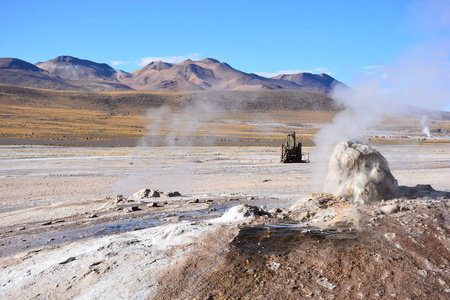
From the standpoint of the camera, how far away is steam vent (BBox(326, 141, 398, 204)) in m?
12.3

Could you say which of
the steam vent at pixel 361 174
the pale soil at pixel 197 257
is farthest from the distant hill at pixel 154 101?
the pale soil at pixel 197 257

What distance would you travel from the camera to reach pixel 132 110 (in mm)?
143625

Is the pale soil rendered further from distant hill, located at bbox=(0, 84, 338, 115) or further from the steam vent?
distant hill, located at bbox=(0, 84, 338, 115)

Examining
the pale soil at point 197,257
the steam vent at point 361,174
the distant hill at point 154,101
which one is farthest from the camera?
the distant hill at point 154,101

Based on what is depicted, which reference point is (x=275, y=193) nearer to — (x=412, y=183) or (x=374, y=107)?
(x=374, y=107)

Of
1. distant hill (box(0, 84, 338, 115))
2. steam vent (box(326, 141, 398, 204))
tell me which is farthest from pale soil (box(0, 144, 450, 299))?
distant hill (box(0, 84, 338, 115))

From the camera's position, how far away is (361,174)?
12633 mm

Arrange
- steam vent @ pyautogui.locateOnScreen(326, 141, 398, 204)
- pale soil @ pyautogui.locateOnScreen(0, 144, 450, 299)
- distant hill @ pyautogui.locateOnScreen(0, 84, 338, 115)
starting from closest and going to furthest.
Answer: pale soil @ pyautogui.locateOnScreen(0, 144, 450, 299)
steam vent @ pyautogui.locateOnScreen(326, 141, 398, 204)
distant hill @ pyautogui.locateOnScreen(0, 84, 338, 115)

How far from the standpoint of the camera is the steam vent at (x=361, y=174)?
12333 millimetres

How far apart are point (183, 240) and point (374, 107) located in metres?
14.6

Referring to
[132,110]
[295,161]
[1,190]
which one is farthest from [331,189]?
[132,110]

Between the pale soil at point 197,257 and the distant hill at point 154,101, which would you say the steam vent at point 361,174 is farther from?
the distant hill at point 154,101

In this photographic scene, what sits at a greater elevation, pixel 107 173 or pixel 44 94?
pixel 44 94

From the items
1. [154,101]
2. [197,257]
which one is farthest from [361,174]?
[154,101]
